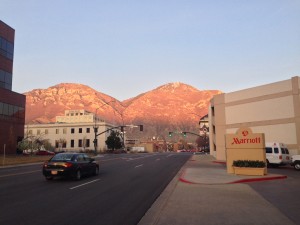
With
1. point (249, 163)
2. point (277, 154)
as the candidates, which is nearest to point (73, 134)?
point (277, 154)

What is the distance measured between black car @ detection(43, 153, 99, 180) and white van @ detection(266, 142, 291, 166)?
17560 millimetres

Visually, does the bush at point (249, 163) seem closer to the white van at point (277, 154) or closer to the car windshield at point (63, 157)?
the white van at point (277, 154)

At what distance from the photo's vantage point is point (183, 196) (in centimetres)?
1164

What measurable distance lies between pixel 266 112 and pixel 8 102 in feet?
142

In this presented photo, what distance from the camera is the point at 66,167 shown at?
1616cm

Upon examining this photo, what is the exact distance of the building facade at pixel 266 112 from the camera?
31672 millimetres

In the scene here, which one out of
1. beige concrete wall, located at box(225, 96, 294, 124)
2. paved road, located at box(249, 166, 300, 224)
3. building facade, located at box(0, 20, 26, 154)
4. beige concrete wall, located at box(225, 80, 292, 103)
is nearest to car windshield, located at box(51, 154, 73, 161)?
paved road, located at box(249, 166, 300, 224)

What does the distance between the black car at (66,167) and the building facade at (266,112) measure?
2296cm

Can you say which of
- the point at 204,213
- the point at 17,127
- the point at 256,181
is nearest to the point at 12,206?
the point at 204,213

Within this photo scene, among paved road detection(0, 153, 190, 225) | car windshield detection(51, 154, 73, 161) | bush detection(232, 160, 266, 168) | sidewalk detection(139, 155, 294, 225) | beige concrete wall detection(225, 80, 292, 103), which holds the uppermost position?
beige concrete wall detection(225, 80, 292, 103)

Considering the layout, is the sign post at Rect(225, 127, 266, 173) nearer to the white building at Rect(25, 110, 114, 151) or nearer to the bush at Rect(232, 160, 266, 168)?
the bush at Rect(232, 160, 266, 168)

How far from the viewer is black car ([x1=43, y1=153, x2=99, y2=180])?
16.2 metres

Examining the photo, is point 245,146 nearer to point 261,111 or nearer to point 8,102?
point 261,111

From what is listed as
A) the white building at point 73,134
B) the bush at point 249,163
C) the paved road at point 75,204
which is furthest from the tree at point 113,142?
the paved road at point 75,204
